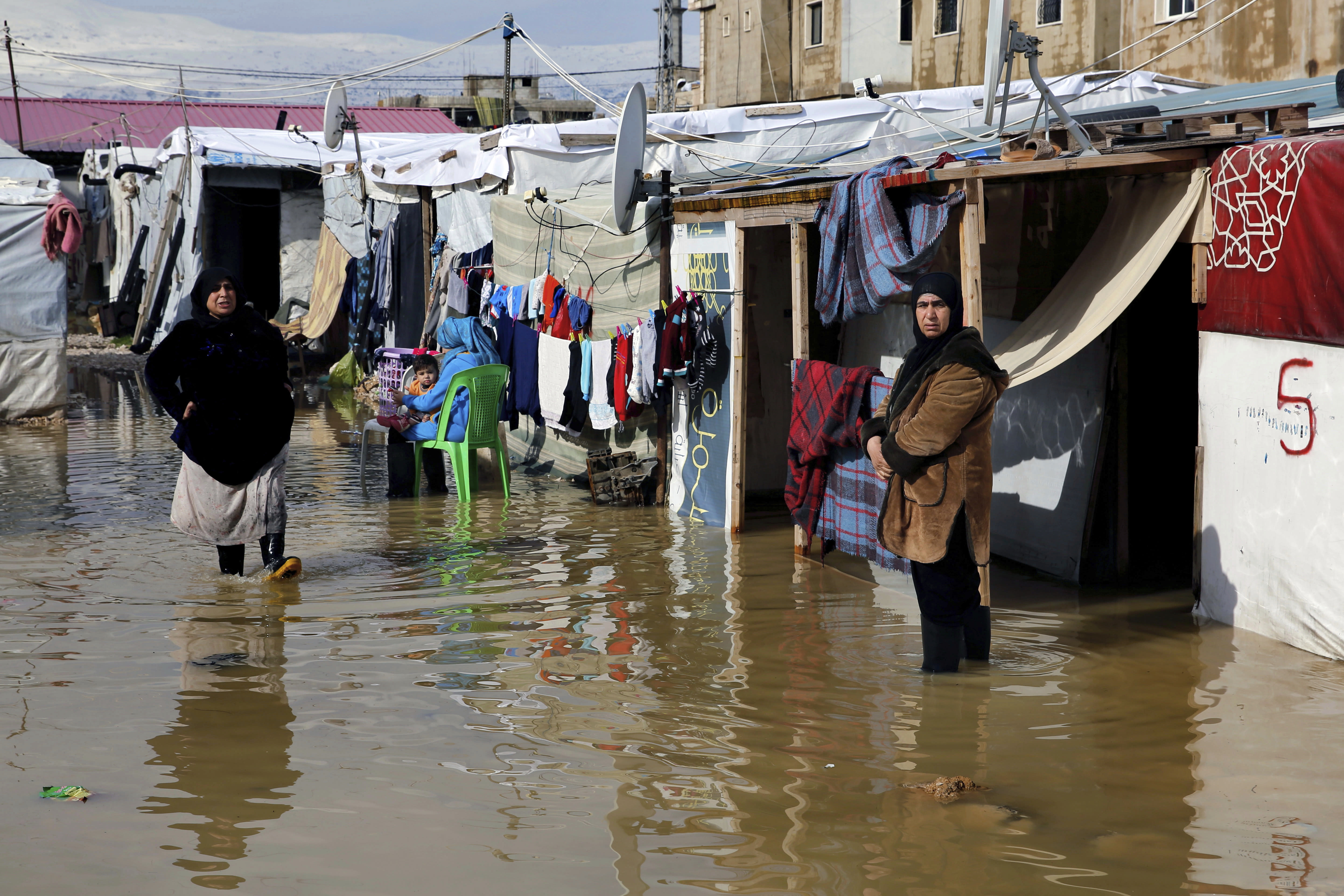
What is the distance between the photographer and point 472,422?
9.18m

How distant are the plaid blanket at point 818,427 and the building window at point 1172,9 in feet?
44.1

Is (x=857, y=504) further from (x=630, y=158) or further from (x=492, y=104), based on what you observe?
(x=492, y=104)

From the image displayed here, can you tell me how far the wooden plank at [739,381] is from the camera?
8.11 metres

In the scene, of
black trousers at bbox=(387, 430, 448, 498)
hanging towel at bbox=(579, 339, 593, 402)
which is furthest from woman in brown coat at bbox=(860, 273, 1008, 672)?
black trousers at bbox=(387, 430, 448, 498)

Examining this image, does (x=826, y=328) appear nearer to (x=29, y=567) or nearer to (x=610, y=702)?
(x=610, y=702)

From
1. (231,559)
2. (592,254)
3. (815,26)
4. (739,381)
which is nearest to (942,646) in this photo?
(739,381)

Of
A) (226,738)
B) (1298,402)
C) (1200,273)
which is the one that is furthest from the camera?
(1200,273)

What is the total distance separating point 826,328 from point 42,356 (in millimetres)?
8815

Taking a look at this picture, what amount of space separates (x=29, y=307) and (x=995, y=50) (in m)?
11.1

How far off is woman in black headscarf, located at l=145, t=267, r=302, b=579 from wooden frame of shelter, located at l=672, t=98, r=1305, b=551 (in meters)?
3.00

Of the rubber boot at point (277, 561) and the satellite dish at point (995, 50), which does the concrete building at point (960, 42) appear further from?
the rubber boot at point (277, 561)

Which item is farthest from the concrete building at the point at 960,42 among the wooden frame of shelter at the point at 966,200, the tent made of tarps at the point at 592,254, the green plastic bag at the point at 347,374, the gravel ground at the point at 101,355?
the gravel ground at the point at 101,355

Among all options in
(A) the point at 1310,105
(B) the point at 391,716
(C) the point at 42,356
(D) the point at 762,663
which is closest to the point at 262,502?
(B) the point at 391,716

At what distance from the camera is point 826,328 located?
9.02 meters
